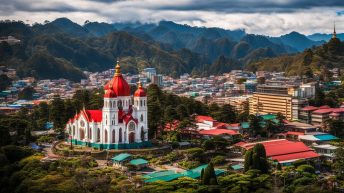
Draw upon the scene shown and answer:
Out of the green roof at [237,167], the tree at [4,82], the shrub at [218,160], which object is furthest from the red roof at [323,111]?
the tree at [4,82]

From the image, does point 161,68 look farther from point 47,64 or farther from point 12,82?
point 12,82

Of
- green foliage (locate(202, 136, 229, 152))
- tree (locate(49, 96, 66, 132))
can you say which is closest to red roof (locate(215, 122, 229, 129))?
green foliage (locate(202, 136, 229, 152))

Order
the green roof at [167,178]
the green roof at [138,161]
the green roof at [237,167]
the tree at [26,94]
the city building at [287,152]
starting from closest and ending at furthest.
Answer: the green roof at [167,178]
the green roof at [237,167]
the green roof at [138,161]
the city building at [287,152]
the tree at [26,94]

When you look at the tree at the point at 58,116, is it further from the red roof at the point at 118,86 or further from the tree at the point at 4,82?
the tree at the point at 4,82

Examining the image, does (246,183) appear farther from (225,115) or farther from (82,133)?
(225,115)

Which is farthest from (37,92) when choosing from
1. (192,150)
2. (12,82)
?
(192,150)

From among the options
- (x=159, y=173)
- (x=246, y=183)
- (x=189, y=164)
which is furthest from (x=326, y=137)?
(x=159, y=173)
